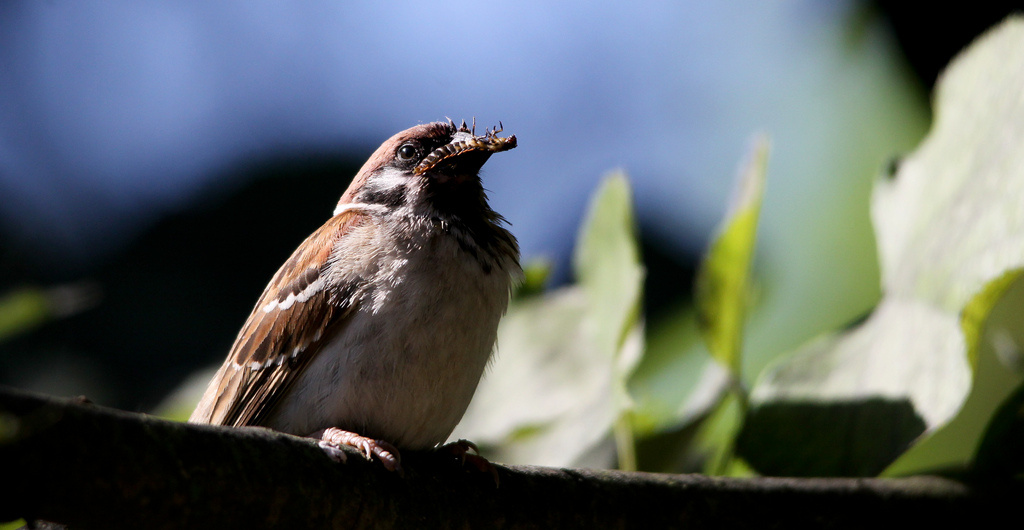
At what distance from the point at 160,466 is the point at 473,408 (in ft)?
5.81

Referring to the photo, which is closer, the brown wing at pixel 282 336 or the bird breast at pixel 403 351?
the bird breast at pixel 403 351

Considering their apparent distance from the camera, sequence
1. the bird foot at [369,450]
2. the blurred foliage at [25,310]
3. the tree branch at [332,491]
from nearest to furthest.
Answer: the blurred foliage at [25,310] < the tree branch at [332,491] < the bird foot at [369,450]

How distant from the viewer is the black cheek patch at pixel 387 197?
240 centimetres

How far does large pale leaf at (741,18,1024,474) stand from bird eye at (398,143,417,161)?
118 centimetres

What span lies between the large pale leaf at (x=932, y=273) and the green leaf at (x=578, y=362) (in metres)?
0.38

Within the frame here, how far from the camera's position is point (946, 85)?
2.22 metres

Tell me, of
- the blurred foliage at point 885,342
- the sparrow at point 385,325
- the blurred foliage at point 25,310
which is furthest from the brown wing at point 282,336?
the blurred foliage at point 25,310

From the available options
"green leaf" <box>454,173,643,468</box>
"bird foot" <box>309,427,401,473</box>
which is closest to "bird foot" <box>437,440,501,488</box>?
"bird foot" <box>309,427,401,473</box>

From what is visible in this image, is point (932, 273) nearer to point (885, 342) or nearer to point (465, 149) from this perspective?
point (885, 342)

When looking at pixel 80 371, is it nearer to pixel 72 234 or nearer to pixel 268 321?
pixel 72 234

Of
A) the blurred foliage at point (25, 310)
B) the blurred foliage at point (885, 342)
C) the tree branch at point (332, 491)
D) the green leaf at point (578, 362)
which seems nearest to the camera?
the blurred foliage at point (25, 310)

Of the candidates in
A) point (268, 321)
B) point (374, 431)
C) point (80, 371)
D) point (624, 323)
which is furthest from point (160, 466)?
point (80, 371)

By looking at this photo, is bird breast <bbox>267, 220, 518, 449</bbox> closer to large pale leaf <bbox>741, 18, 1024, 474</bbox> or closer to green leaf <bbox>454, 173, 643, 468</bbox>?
green leaf <bbox>454, 173, 643, 468</bbox>

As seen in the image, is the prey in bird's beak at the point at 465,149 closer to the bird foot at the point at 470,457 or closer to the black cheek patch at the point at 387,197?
the black cheek patch at the point at 387,197
